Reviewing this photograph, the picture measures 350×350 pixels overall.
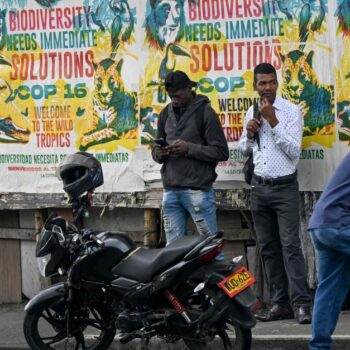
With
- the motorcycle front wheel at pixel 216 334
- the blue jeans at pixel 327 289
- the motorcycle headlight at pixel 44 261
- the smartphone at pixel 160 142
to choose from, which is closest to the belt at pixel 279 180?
the smartphone at pixel 160 142

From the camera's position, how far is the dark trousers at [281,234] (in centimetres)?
822

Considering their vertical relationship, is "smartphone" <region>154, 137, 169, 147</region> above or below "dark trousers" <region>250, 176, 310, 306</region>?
above

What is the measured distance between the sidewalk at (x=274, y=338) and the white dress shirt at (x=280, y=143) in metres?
1.16

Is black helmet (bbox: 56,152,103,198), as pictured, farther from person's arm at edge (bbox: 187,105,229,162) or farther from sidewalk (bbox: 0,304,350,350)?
sidewalk (bbox: 0,304,350,350)

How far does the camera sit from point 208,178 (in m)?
8.52

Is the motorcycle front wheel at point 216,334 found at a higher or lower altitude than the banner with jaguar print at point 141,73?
lower

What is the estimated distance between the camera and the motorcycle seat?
7090mm

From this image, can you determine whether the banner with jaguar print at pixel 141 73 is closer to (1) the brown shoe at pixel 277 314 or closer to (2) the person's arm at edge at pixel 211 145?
(2) the person's arm at edge at pixel 211 145

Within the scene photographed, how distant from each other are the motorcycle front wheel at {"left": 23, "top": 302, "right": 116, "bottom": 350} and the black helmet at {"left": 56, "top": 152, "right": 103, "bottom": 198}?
829 millimetres

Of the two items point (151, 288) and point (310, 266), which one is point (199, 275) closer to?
point (151, 288)

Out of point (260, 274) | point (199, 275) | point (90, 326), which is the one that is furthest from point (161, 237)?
point (199, 275)

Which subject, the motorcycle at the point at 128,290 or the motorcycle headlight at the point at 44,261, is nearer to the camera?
the motorcycle at the point at 128,290

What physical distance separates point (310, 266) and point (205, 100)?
5.33 feet

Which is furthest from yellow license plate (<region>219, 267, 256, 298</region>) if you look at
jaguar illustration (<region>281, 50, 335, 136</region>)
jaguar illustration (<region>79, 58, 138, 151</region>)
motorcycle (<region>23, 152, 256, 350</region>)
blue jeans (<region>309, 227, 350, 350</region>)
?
jaguar illustration (<region>79, 58, 138, 151</region>)
